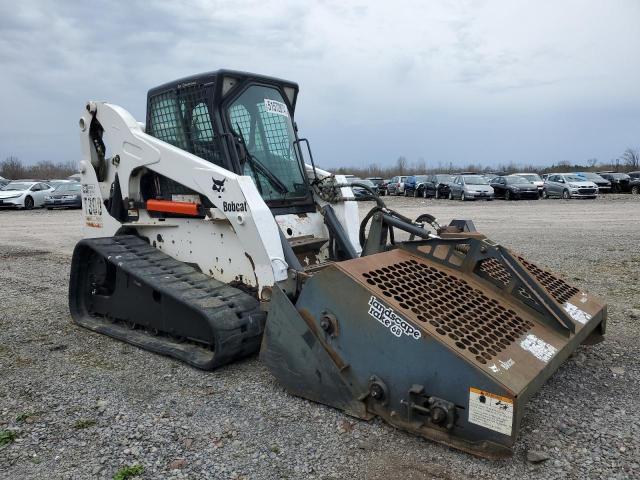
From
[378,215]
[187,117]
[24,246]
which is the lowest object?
[24,246]

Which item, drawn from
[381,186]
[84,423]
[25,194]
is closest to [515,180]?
[381,186]

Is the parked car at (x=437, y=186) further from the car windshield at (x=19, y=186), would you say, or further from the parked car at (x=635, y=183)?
the car windshield at (x=19, y=186)

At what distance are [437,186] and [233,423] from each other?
28.2 metres

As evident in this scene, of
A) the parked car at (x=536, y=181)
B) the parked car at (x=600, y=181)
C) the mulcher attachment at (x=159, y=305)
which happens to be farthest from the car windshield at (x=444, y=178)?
the mulcher attachment at (x=159, y=305)

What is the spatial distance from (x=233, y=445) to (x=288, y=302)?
97 cm

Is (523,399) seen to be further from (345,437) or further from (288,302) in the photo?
(288,302)

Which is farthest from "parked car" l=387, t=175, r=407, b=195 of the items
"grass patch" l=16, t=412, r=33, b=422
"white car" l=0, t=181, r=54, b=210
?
"grass patch" l=16, t=412, r=33, b=422

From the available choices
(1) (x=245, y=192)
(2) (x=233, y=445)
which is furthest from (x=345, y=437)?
(1) (x=245, y=192)

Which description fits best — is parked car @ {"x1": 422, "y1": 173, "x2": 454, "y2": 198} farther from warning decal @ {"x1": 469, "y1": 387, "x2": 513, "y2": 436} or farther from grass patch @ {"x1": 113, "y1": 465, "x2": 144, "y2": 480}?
grass patch @ {"x1": 113, "y1": 465, "x2": 144, "y2": 480}

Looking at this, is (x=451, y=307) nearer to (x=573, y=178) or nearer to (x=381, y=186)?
(x=573, y=178)

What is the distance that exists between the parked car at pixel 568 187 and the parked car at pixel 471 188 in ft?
11.0

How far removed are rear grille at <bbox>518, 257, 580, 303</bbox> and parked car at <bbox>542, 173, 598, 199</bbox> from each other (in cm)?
2607

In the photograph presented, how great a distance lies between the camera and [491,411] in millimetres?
2932

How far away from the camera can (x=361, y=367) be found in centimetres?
Answer: 346
